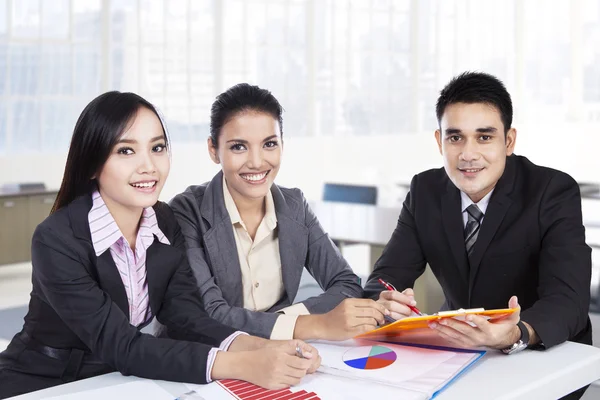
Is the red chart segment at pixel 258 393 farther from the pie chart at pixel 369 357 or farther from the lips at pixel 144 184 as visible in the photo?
the lips at pixel 144 184

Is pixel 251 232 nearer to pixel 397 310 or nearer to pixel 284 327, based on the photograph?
pixel 284 327

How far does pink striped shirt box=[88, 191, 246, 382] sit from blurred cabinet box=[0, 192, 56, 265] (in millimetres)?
4271

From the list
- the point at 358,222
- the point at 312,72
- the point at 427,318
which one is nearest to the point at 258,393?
the point at 427,318

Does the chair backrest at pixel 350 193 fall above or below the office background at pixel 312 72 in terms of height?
below

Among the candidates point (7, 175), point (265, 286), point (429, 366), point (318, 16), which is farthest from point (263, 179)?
point (318, 16)

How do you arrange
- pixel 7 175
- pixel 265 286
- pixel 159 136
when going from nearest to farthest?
1. pixel 159 136
2. pixel 265 286
3. pixel 7 175

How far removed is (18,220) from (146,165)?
176 inches

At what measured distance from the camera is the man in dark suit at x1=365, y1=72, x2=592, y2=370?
1927mm

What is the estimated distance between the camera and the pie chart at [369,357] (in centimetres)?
156

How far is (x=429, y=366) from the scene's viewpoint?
1.54 m

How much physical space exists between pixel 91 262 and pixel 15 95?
19.1 ft

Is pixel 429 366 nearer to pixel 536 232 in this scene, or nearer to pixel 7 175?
pixel 536 232

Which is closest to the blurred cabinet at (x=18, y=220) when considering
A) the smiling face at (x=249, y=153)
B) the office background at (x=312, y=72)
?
the office background at (x=312, y=72)

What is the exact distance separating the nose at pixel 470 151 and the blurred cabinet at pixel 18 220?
4.43 m
